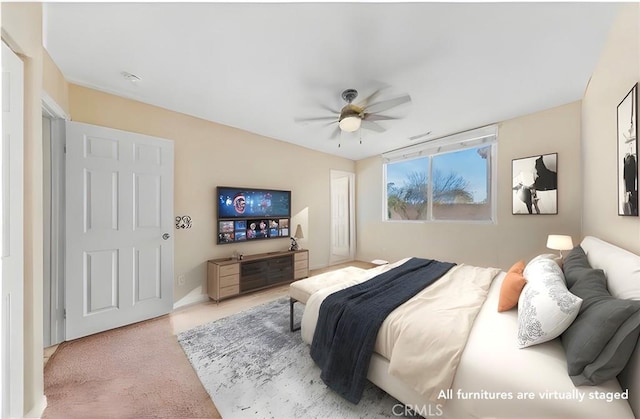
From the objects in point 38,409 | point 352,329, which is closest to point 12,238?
point 38,409

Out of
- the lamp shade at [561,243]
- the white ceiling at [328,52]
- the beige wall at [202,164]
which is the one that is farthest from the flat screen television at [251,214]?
the lamp shade at [561,243]

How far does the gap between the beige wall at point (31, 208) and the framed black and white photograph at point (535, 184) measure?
15.8 ft

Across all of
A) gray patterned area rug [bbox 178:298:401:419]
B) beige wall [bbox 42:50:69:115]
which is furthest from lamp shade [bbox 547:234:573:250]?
beige wall [bbox 42:50:69:115]

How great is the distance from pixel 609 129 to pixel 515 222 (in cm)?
169

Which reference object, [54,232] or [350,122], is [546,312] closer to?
[350,122]

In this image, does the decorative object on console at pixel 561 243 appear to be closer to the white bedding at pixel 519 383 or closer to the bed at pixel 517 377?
the bed at pixel 517 377

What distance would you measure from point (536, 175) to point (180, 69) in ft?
14.3

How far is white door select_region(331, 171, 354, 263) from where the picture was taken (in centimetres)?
539

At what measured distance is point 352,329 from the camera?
1554 millimetres

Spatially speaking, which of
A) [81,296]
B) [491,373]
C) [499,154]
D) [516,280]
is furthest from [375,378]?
[499,154]

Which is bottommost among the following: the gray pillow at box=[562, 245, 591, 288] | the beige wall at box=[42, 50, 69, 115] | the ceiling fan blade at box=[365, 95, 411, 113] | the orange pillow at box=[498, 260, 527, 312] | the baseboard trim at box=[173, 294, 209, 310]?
the baseboard trim at box=[173, 294, 209, 310]

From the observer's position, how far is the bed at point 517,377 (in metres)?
0.90

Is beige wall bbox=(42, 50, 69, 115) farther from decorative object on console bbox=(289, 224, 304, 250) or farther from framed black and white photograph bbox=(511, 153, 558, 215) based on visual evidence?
framed black and white photograph bbox=(511, 153, 558, 215)

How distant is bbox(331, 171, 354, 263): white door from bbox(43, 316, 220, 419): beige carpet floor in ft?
12.1
